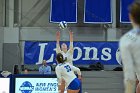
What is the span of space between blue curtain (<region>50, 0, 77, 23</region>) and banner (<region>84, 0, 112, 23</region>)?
699 mm

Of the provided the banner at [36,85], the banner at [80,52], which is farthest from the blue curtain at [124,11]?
the banner at [36,85]

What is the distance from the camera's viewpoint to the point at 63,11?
17.7 m

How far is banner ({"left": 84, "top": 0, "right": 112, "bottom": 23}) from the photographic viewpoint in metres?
17.6

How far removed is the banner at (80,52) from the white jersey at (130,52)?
1506cm

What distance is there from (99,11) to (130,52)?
1500 centimetres

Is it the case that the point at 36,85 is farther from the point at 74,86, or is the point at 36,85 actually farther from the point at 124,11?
the point at 124,11

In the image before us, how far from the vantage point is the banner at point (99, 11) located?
17609 mm

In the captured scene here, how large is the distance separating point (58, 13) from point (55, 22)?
0.42 m

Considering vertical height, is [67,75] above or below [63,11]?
below

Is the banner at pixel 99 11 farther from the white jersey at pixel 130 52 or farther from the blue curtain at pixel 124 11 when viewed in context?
the white jersey at pixel 130 52

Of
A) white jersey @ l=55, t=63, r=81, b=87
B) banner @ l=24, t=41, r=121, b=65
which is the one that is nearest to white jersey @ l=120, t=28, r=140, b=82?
white jersey @ l=55, t=63, r=81, b=87

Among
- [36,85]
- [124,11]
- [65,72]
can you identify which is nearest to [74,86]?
[65,72]

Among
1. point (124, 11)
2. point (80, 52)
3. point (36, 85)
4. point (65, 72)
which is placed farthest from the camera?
point (80, 52)

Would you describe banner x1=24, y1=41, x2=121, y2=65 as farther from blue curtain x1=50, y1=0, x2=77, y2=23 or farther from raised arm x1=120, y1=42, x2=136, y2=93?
raised arm x1=120, y1=42, x2=136, y2=93
